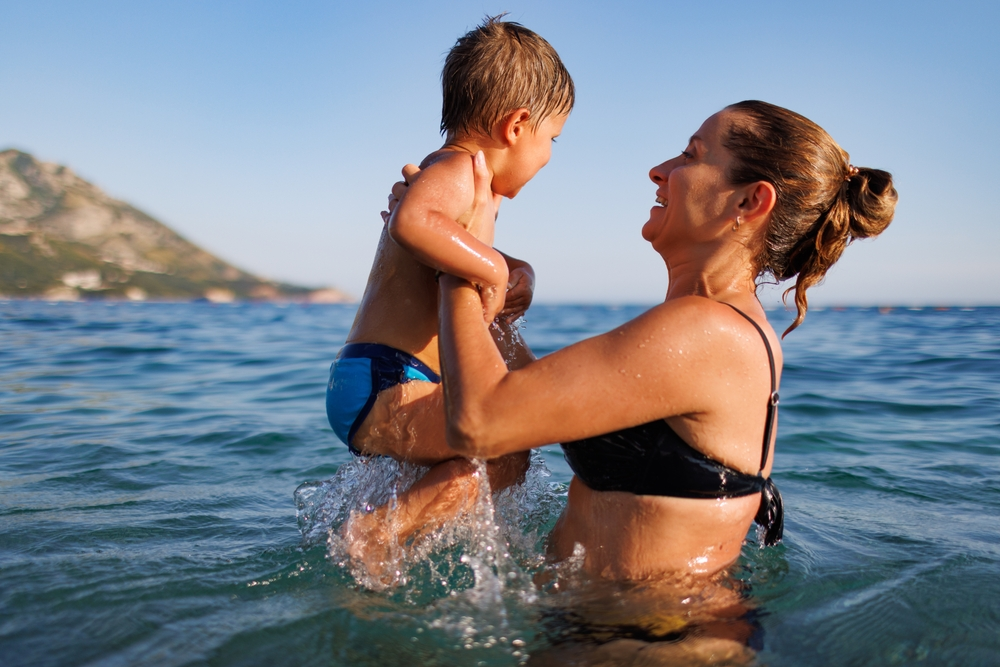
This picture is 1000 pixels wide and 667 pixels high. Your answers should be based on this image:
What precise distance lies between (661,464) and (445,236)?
3.41 feet

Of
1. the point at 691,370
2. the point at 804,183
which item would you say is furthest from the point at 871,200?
the point at 691,370

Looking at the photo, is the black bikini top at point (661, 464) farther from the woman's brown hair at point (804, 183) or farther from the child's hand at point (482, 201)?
the child's hand at point (482, 201)

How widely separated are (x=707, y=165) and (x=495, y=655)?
1.82 meters

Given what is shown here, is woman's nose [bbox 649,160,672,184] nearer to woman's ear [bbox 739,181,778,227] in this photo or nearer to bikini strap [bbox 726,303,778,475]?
woman's ear [bbox 739,181,778,227]

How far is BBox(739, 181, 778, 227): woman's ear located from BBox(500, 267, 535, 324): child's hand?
100cm

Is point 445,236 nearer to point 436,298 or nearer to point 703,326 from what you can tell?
point 436,298

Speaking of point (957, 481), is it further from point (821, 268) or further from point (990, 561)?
point (821, 268)

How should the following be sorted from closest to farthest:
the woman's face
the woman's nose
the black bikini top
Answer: the black bikini top, the woman's face, the woman's nose

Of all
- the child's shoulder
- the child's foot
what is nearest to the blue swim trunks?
the child's foot

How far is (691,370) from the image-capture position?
2.24 meters

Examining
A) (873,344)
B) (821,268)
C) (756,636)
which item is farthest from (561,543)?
(873,344)

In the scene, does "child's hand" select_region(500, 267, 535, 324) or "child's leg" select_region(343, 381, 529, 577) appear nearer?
"child's leg" select_region(343, 381, 529, 577)


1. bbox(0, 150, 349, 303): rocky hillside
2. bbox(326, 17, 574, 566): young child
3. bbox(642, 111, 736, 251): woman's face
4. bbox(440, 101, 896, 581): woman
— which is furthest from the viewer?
bbox(0, 150, 349, 303): rocky hillside

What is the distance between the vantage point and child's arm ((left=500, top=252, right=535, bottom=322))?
315 centimetres
